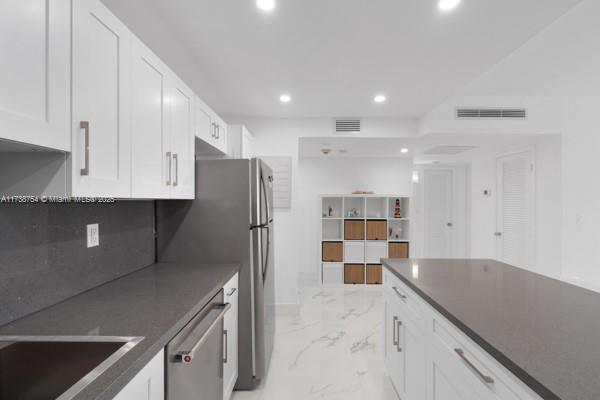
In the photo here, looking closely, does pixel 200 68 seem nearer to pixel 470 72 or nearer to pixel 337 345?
pixel 470 72

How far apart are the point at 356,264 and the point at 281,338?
86.6 inches

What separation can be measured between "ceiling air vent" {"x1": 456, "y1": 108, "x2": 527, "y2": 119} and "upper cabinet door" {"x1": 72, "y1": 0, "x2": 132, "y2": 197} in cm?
Result: 348

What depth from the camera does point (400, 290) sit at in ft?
6.38

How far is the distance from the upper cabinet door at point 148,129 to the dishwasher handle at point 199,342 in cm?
70

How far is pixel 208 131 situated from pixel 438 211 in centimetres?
506

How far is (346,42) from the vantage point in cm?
202

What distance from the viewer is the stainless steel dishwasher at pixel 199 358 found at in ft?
3.78

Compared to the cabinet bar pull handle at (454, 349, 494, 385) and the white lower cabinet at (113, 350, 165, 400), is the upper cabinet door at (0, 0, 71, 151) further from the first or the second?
the cabinet bar pull handle at (454, 349, 494, 385)

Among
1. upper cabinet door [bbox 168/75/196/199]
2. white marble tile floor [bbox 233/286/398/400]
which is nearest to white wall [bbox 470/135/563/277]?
white marble tile floor [bbox 233/286/398/400]

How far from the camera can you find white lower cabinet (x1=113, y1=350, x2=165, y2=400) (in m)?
0.87

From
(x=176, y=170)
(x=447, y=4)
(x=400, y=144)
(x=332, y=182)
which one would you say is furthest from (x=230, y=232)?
(x=332, y=182)

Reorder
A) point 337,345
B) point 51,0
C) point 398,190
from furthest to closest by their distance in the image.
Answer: point 398,190 < point 337,345 < point 51,0

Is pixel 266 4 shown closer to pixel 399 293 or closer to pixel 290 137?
pixel 399 293

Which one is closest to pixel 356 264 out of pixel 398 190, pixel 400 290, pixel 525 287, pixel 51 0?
pixel 398 190
